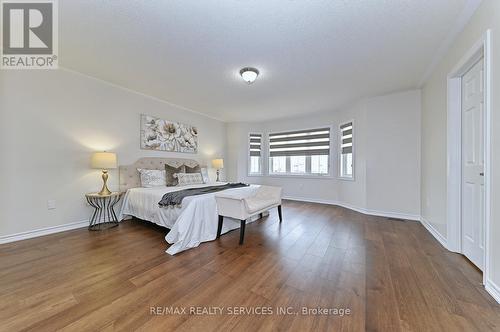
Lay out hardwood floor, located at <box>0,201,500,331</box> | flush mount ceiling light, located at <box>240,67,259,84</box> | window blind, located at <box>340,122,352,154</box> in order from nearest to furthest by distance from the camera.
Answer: hardwood floor, located at <box>0,201,500,331</box>
flush mount ceiling light, located at <box>240,67,259,84</box>
window blind, located at <box>340,122,352,154</box>

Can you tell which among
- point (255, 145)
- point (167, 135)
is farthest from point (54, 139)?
point (255, 145)

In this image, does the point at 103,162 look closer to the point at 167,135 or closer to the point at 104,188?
the point at 104,188

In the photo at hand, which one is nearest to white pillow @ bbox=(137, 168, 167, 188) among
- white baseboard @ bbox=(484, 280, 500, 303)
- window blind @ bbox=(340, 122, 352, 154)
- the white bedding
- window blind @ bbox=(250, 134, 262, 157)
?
the white bedding

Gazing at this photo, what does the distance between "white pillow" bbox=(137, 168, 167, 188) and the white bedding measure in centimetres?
30

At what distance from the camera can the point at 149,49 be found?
8.07 feet

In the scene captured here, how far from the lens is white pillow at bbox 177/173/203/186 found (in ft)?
13.5

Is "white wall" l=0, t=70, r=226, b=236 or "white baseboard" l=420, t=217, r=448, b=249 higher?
"white wall" l=0, t=70, r=226, b=236

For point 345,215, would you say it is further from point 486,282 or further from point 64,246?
point 64,246

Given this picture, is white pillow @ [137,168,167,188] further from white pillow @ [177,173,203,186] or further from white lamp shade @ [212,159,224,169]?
white lamp shade @ [212,159,224,169]

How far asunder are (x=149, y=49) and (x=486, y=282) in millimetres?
4116

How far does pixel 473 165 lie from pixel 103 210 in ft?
16.9

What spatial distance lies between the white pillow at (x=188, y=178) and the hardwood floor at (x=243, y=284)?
145 cm

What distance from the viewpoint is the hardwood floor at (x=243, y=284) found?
131 centimetres

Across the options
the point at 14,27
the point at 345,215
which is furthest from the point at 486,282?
the point at 14,27
